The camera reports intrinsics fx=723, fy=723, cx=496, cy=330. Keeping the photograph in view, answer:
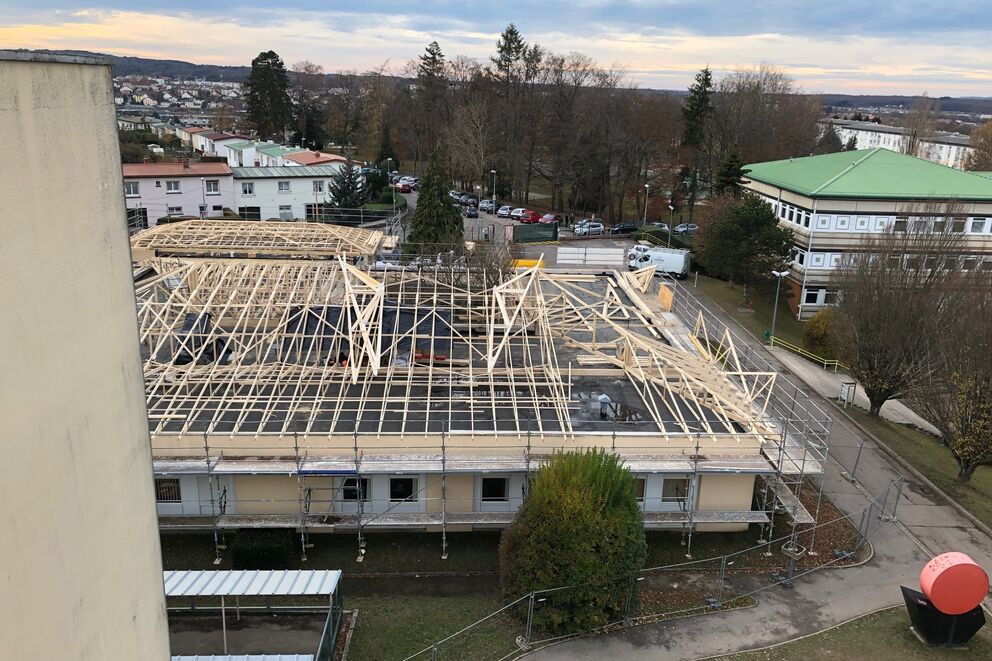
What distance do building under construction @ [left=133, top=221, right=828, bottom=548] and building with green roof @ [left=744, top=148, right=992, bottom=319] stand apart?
22.7 m

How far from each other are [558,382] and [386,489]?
6699 millimetres

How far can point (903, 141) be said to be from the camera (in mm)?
104062

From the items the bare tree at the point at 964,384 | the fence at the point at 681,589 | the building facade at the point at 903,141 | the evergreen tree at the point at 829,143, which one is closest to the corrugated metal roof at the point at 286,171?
the bare tree at the point at 964,384

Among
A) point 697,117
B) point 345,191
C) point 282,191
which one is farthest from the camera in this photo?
point 697,117

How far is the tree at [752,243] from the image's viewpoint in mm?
45094

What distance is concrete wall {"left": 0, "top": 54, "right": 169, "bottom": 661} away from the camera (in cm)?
616

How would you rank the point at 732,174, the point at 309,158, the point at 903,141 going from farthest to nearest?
the point at 903,141, the point at 309,158, the point at 732,174

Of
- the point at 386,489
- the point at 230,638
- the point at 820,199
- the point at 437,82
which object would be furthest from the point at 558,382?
the point at 437,82

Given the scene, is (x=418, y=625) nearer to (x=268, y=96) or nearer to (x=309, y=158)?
(x=309, y=158)

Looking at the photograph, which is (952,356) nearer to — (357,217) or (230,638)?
(230,638)

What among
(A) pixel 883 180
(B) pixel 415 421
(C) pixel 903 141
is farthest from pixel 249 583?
(C) pixel 903 141

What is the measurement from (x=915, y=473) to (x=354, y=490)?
19.4 metres

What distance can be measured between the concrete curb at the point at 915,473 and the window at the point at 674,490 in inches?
372

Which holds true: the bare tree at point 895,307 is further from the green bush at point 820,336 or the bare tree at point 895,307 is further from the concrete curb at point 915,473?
the green bush at point 820,336
